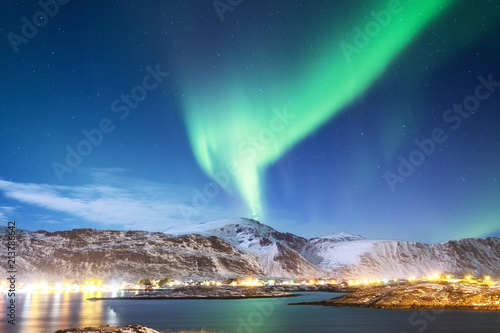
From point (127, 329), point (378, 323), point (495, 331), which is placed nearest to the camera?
point (127, 329)

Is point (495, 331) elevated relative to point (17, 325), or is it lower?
lower

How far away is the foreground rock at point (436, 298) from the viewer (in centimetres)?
8462

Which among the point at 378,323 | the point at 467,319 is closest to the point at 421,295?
the point at 467,319

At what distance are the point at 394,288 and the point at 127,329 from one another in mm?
85467

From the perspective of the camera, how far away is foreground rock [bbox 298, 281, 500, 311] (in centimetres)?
8462

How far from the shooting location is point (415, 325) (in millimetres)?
56312

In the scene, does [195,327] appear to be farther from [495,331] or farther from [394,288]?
[394,288]

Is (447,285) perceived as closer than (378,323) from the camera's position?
No

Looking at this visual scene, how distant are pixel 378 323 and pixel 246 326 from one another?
17.1 meters

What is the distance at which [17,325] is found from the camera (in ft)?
187

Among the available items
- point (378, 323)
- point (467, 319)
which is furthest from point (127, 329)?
point (467, 319)

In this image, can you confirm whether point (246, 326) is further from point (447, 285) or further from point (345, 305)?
point (447, 285)

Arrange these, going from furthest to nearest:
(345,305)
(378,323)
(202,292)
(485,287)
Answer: (202,292) < (345,305) < (485,287) < (378,323)

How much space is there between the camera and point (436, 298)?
89000 millimetres
